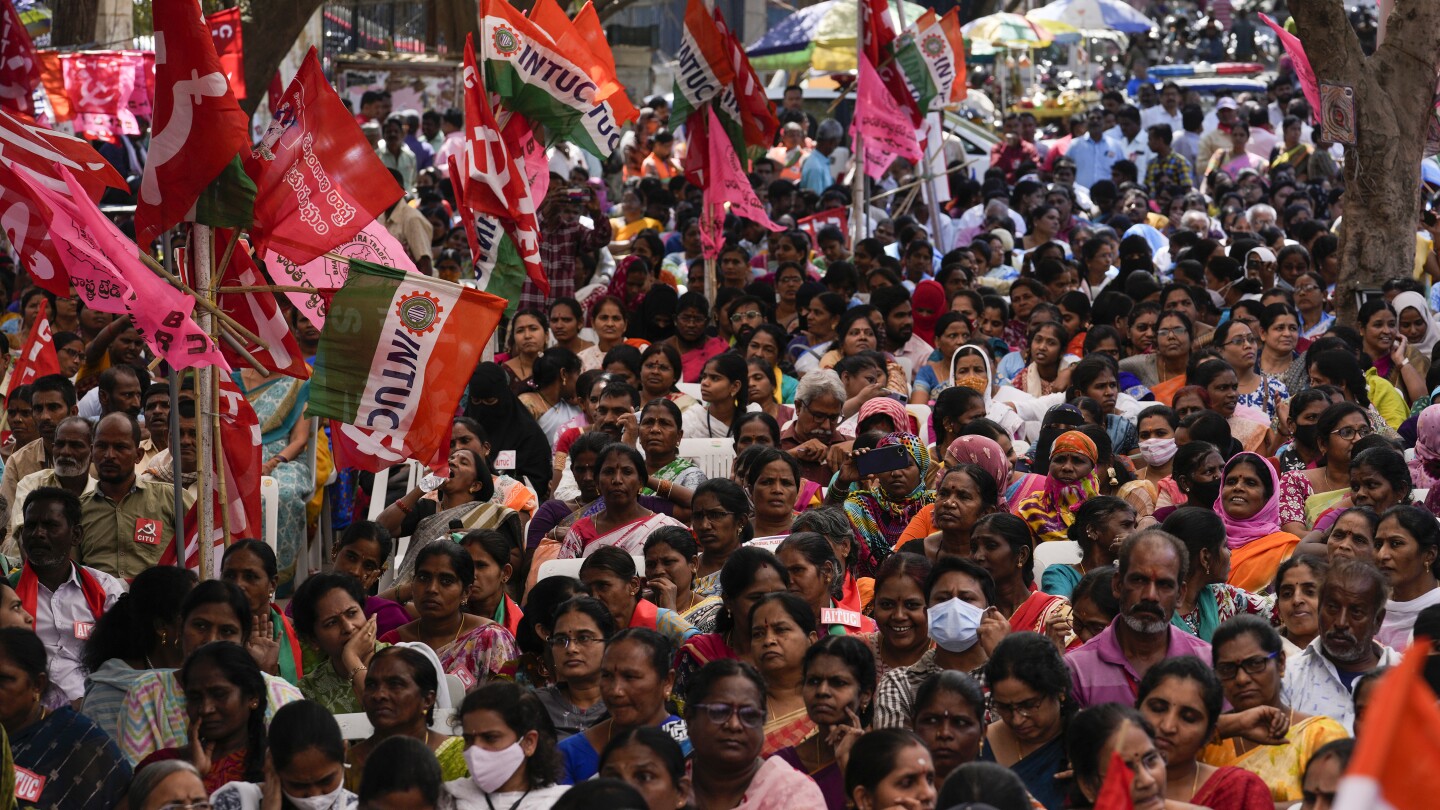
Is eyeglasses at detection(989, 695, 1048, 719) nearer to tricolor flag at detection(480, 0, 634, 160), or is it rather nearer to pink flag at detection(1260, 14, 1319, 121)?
tricolor flag at detection(480, 0, 634, 160)

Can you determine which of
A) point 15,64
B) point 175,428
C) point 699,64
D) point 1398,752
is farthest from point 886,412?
point 15,64

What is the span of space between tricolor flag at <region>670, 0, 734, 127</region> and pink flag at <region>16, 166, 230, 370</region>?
265 inches

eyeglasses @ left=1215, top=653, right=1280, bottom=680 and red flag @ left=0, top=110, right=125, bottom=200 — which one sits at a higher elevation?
red flag @ left=0, top=110, right=125, bottom=200

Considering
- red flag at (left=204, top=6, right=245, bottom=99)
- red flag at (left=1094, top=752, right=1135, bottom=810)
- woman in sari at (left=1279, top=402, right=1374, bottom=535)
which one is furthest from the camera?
red flag at (left=204, top=6, right=245, bottom=99)

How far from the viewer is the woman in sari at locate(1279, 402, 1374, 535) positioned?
8.23m

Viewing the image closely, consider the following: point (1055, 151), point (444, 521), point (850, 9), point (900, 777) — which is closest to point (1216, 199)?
point (1055, 151)

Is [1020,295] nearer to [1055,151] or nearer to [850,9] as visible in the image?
[1055,151]

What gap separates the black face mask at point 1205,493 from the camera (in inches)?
311

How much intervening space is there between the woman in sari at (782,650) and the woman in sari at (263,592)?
5.42 ft

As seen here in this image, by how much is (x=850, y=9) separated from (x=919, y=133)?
31.0ft

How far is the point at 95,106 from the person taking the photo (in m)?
17.1

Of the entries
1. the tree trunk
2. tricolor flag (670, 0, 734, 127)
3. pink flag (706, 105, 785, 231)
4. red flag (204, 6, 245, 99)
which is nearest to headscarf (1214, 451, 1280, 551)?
the tree trunk

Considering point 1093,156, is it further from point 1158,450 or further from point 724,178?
point 1158,450

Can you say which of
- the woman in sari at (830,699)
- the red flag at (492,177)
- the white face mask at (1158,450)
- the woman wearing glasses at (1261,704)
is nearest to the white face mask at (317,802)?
the woman in sari at (830,699)
